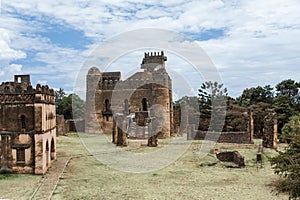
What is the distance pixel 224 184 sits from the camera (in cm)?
1388

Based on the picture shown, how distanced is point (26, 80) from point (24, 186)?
899 centimetres

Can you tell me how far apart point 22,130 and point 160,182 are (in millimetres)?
6904

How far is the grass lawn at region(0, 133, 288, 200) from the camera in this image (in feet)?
40.0

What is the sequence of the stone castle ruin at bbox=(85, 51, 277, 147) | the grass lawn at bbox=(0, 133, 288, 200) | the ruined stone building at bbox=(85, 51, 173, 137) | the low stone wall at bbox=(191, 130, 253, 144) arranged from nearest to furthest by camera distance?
1. the grass lawn at bbox=(0, 133, 288, 200)
2. the low stone wall at bbox=(191, 130, 253, 144)
3. the stone castle ruin at bbox=(85, 51, 277, 147)
4. the ruined stone building at bbox=(85, 51, 173, 137)

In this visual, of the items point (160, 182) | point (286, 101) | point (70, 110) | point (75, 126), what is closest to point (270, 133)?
point (286, 101)

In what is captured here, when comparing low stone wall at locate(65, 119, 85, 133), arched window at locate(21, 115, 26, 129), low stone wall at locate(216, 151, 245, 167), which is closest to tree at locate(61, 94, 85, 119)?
low stone wall at locate(65, 119, 85, 133)

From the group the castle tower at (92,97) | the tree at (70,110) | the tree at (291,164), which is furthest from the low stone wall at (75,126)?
the tree at (291,164)

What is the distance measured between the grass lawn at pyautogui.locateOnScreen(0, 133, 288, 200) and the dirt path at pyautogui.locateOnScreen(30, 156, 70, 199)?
236 mm

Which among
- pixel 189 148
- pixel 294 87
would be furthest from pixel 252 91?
pixel 189 148

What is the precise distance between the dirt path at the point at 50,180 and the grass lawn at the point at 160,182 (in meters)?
0.24

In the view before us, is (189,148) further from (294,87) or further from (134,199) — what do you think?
(294,87)

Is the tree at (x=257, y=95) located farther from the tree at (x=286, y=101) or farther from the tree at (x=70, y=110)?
the tree at (x=70, y=110)

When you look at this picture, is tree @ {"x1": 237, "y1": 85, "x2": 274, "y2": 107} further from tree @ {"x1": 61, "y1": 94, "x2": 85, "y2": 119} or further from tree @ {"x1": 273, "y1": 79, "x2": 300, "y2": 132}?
tree @ {"x1": 61, "y1": 94, "x2": 85, "y2": 119}

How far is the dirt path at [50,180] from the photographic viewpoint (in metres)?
12.0
